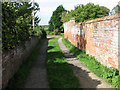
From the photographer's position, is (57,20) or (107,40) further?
(57,20)

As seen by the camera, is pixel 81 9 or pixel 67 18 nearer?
pixel 81 9

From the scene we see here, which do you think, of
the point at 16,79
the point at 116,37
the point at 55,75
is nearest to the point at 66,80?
the point at 55,75

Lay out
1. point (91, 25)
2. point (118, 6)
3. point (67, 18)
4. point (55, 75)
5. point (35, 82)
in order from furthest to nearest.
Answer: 1. point (67, 18)
2. point (118, 6)
3. point (91, 25)
4. point (55, 75)
5. point (35, 82)

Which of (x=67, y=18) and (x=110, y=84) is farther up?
(x=67, y=18)

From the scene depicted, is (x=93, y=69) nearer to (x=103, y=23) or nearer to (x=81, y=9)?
(x=103, y=23)

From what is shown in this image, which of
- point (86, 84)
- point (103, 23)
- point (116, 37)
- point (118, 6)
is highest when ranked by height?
point (118, 6)

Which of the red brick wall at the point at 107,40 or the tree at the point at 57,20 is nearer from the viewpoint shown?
Result: the red brick wall at the point at 107,40

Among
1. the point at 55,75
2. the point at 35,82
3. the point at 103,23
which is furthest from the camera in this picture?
the point at 103,23

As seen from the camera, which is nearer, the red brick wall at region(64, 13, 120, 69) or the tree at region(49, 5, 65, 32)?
the red brick wall at region(64, 13, 120, 69)

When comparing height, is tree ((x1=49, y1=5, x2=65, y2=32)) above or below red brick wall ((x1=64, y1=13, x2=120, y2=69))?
above

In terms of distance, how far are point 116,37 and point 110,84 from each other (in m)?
1.94

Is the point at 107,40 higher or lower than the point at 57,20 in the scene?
lower

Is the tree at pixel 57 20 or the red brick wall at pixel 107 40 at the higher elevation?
the tree at pixel 57 20

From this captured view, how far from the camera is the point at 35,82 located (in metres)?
5.64
